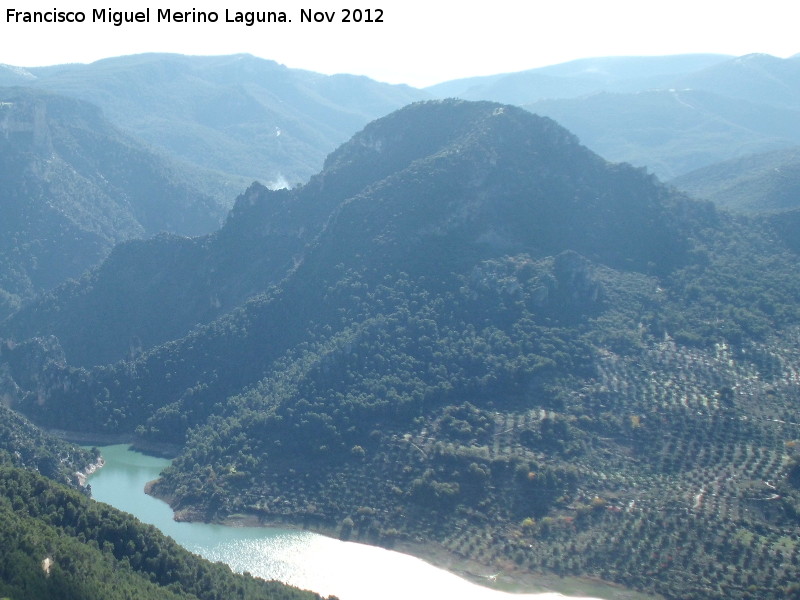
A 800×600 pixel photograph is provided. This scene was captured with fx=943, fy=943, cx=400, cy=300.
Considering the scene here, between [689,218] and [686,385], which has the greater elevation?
[689,218]

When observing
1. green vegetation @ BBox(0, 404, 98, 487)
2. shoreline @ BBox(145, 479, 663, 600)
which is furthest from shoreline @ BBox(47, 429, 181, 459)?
shoreline @ BBox(145, 479, 663, 600)

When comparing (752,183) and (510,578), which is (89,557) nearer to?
(510,578)

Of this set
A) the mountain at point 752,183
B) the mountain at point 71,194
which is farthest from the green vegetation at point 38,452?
the mountain at point 752,183

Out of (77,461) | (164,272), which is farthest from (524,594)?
(164,272)

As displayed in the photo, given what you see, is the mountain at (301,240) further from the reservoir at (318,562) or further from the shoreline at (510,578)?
the shoreline at (510,578)

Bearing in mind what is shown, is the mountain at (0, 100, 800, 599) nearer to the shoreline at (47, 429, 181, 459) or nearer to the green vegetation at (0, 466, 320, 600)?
the shoreline at (47, 429, 181, 459)

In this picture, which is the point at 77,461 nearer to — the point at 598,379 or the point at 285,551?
the point at 285,551
